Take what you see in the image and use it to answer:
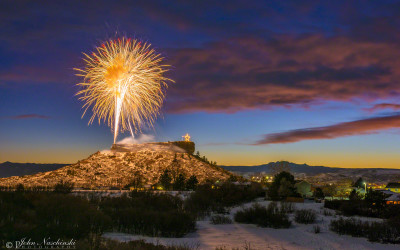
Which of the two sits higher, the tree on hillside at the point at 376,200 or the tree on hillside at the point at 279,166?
the tree on hillside at the point at 279,166

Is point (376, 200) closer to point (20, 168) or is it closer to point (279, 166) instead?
point (279, 166)

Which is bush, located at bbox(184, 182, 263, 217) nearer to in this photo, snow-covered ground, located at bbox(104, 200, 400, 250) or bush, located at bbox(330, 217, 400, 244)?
snow-covered ground, located at bbox(104, 200, 400, 250)

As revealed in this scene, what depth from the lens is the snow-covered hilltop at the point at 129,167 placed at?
6259cm

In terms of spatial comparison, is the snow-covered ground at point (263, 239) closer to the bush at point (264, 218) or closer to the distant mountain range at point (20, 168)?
the bush at point (264, 218)

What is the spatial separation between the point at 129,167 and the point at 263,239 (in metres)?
59.3

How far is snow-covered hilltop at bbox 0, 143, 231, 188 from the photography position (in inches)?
2464

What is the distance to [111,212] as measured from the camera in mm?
16469

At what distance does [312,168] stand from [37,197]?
177125 mm

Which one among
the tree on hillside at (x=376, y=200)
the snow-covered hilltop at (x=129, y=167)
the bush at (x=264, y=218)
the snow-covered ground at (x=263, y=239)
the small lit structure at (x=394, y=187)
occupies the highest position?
the snow-covered hilltop at (x=129, y=167)

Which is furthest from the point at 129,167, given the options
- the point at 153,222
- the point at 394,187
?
the point at 153,222

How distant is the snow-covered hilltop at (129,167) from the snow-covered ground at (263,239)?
45.6m

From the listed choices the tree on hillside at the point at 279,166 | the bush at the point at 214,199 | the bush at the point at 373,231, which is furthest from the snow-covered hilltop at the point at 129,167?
the bush at the point at 373,231

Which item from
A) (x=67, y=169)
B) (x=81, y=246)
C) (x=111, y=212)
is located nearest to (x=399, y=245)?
(x=81, y=246)

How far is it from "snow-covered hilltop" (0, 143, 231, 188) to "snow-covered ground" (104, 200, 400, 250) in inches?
1797
